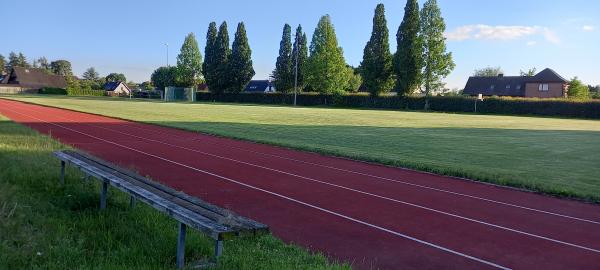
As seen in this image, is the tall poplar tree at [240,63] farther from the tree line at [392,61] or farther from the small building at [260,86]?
the small building at [260,86]

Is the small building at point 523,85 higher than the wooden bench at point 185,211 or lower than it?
higher

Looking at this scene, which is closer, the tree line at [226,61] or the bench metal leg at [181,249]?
the bench metal leg at [181,249]

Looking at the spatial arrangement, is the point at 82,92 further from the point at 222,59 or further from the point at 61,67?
the point at 61,67

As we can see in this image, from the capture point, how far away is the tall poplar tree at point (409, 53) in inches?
2692

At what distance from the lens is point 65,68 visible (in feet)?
577

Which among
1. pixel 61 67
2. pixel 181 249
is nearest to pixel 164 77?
pixel 61 67

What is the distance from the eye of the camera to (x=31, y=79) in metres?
120

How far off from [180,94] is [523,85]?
6173 centimetres

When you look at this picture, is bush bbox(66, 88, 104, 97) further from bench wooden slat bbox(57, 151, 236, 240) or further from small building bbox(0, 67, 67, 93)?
bench wooden slat bbox(57, 151, 236, 240)

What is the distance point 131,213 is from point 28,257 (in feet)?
5.65

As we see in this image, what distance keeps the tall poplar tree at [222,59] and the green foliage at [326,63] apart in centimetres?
1424

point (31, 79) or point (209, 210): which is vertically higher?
Answer: point (31, 79)

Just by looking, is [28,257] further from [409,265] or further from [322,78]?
[322,78]

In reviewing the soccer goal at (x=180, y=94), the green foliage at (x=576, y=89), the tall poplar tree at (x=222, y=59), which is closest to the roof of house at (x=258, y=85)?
the tall poplar tree at (x=222, y=59)
